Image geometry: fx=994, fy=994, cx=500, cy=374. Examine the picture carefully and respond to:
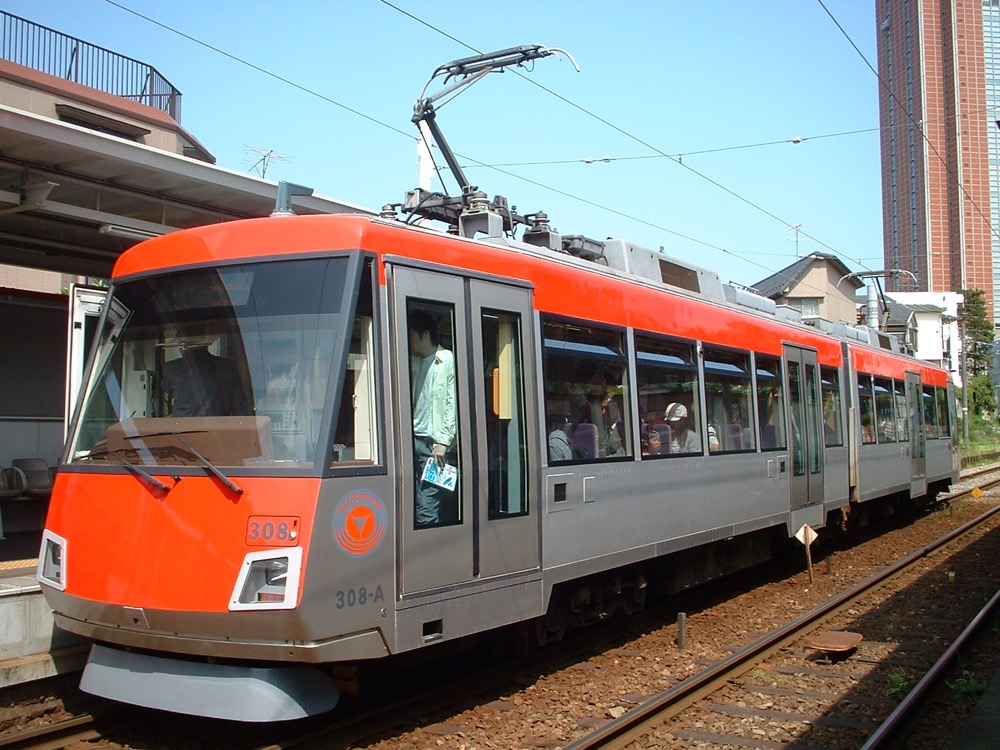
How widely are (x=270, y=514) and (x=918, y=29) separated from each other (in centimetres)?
10267

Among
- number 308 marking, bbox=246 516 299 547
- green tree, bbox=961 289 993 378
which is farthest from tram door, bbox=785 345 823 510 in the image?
green tree, bbox=961 289 993 378

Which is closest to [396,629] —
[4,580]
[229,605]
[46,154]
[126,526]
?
[229,605]

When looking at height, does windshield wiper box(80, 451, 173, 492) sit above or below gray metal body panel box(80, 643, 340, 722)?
above

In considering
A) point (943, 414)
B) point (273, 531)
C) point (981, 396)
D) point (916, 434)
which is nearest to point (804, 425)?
point (916, 434)

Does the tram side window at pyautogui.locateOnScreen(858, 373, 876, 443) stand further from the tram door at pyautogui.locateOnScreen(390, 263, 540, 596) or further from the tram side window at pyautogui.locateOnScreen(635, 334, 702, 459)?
the tram door at pyautogui.locateOnScreen(390, 263, 540, 596)

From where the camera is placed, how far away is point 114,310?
6.25 m

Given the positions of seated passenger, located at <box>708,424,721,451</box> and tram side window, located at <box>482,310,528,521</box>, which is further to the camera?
seated passenger, located at <box>708,424,721,451</box>

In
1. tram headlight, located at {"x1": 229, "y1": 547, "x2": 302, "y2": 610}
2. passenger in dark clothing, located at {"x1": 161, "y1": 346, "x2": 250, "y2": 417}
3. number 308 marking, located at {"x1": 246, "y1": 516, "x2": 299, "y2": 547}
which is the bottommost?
tram headlight, located at {"x1": 229, "y1": 547, "x2": 302, "y2": 610}

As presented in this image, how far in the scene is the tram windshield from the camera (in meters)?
5.29

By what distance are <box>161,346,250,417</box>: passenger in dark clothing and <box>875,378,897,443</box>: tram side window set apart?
12245 mm

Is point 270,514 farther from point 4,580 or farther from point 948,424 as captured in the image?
point 948,424

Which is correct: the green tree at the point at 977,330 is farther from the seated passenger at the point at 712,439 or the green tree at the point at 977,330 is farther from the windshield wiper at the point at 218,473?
the windshield wiper at the point at 218,473

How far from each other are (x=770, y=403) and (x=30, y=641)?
7.66 meters

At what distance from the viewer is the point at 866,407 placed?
589 inches
